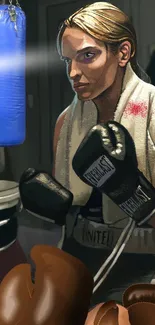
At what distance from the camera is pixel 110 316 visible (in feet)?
3.26

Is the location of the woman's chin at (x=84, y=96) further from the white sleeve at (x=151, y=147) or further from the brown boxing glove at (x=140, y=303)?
the brown boxing glove at (x=140, y=303)

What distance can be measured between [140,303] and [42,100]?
0.65m

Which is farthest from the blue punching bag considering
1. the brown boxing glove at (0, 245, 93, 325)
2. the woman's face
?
the brown boxing glove at (0, 245, 93, 325)

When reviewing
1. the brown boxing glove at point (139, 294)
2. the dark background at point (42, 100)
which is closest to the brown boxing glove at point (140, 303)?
the brown boxing glove at point (139, 294)

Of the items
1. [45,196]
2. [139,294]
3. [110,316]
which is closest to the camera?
[110,316]

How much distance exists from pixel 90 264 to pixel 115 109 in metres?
0.48

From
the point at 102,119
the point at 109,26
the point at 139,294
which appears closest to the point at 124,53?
the point at 109,26

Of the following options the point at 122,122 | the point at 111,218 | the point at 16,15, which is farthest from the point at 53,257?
the point at 16,15

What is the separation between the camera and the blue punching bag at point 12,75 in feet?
3.77

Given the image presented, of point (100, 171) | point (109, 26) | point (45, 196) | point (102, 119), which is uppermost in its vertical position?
point (109, 26)

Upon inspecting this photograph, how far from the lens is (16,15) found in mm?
1171

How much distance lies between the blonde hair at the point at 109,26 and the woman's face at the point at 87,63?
20mm

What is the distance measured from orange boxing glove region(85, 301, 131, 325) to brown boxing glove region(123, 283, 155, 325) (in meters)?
0.03

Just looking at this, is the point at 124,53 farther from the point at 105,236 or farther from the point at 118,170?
the point at 105,236
